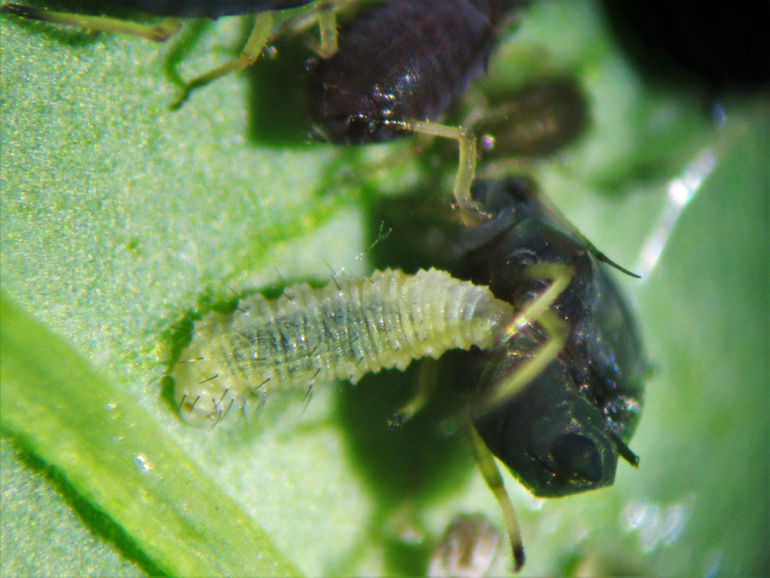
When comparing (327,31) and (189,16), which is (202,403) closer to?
(189,16)

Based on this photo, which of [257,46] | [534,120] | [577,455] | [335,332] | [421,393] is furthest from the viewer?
[534,120]

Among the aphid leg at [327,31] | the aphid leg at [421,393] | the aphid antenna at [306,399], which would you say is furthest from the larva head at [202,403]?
the aphid leg at [327,31]

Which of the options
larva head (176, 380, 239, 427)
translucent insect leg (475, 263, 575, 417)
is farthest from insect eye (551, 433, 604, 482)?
larva head (176, 380, 239, 427)

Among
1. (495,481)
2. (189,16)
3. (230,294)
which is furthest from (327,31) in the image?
(495,481)

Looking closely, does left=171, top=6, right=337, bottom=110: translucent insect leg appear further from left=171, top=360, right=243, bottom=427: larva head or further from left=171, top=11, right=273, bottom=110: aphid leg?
left=171, top=360, right=243, bottom=427: larva head

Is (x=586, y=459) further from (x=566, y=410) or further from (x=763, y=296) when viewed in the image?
(x=763, y=296)

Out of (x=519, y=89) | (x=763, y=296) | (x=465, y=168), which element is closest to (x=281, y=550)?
(x=465, y=168)

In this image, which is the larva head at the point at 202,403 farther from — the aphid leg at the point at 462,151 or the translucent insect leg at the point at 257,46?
the aphid leg at the point at 462,151
